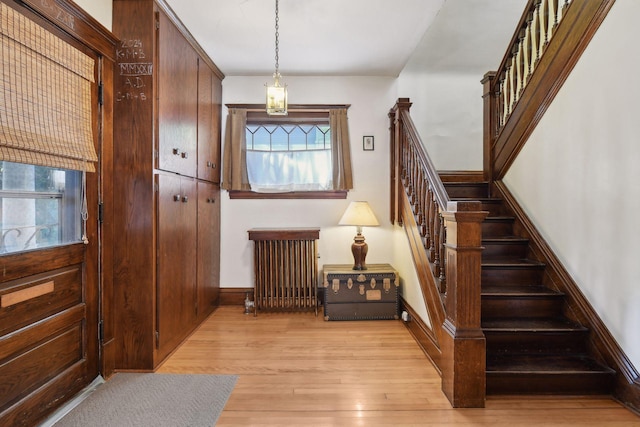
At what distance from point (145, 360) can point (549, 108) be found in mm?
3546

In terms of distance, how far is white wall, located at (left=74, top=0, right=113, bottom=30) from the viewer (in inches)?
80.4

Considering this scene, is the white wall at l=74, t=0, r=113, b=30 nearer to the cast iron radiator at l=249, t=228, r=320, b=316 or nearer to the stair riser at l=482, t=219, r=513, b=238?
the cast iron radiator at l=249, t=228, r=320, b=316

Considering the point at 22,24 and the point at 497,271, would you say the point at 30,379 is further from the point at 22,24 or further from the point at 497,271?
the point at 497,271

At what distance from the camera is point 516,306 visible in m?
2.45

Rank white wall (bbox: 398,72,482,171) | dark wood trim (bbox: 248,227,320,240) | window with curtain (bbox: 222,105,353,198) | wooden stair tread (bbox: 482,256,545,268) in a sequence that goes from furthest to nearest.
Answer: white wall (bbox: 398,72,482,171) < window with curtain (bbox: 222,105,353,198) < dark wood trim (bbox: 248,227,320,240) < wooden stair tread (bbox: 482,256,545,268)

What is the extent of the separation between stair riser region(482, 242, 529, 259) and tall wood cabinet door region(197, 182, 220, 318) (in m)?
2.60

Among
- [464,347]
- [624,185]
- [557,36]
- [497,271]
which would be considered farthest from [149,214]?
[557,36]

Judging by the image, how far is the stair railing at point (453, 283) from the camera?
1911 mm

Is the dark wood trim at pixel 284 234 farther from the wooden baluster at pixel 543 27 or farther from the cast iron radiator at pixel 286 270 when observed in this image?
the wooden baluster at pixel 543 27

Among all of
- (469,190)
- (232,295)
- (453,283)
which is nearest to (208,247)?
(232,295)

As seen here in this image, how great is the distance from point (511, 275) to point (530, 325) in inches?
17.8

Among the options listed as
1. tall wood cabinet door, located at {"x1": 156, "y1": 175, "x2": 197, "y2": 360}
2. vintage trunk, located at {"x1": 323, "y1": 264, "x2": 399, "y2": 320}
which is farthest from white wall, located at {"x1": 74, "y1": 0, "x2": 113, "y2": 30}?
vintage trunk, located at {"x1": 323, "y1": 264, "x2": 399, "y2": 320}

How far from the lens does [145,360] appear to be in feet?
7.62

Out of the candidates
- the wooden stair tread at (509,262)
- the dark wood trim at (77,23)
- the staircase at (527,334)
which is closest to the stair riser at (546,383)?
the staircase at (527,334)
